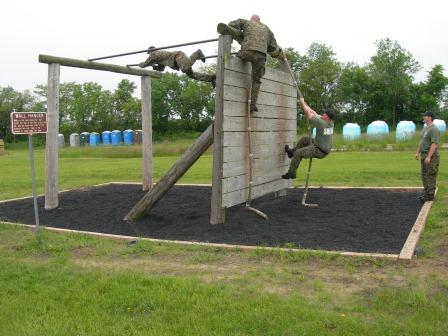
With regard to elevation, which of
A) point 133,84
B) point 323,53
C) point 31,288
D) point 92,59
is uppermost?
A: point 323,53

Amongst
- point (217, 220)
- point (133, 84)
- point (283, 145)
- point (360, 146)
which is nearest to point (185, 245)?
point (217, 220)

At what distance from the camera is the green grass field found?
3955 mm

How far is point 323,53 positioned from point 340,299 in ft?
217

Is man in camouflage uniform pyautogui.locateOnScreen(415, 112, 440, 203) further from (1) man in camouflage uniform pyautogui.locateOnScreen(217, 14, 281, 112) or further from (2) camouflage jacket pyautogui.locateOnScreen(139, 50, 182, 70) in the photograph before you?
(2) camouflage jacket pyautogui.locateOnScreen(139, 50, 182, 70)

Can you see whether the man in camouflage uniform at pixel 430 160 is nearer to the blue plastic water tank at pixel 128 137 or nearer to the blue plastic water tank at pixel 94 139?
the blue plastic water tank at pixel 128 137

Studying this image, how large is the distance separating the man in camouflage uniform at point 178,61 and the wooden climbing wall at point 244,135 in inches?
32.0

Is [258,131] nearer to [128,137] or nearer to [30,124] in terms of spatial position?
[30,124]

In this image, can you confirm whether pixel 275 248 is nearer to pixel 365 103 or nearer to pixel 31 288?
pixel 31 288

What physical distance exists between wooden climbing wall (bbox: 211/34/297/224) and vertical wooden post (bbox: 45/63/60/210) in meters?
3.64

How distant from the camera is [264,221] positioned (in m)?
7.77

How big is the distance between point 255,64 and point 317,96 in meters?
54.8

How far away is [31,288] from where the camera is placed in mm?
5035

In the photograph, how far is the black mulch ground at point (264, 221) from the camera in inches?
260

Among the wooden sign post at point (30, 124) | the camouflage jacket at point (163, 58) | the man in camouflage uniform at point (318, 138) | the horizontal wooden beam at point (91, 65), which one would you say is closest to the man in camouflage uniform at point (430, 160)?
the man in camouflage uniform at point (318, 138)
